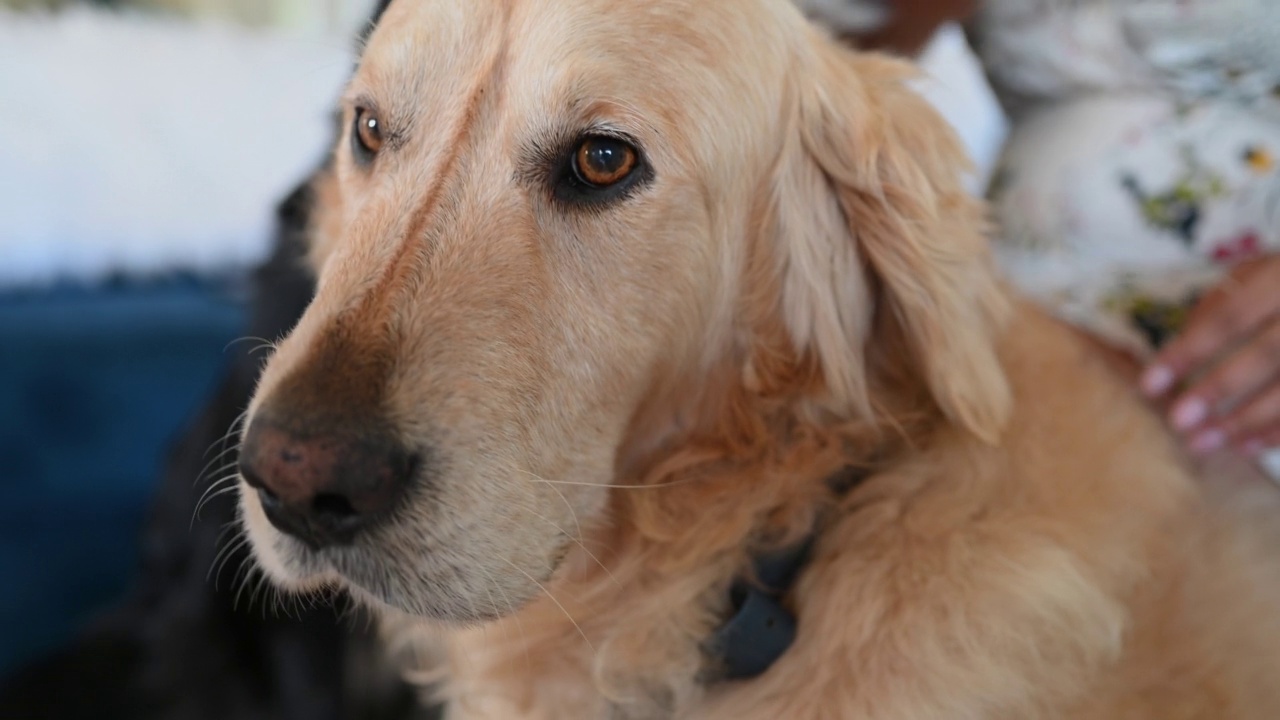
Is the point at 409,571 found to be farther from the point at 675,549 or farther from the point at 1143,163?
the point at 1143,163

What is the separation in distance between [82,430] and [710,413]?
1.95 meters

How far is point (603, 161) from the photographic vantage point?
1067 millimetres

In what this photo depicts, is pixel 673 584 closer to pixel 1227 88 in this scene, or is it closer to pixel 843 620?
pixel 843 620

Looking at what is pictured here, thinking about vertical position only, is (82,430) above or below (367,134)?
below

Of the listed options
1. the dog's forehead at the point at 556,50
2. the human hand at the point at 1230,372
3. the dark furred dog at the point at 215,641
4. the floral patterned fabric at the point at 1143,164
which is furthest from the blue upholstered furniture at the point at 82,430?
the human hand at the point at 1230,372

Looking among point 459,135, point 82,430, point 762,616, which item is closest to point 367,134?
point 459,135

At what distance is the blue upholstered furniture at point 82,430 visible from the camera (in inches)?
90.7

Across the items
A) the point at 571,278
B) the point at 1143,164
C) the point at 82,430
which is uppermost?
the point at 1143,164

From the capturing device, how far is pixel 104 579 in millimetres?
2426

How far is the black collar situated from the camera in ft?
3.81

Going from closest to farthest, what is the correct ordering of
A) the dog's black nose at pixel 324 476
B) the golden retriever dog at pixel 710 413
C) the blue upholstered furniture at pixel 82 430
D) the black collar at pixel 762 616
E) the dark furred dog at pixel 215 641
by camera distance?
the dog's black nose at pixel 324 476 < the golden retriever dog at pixel 710 413 < the black collar at pixel 762 616 < the dark furred dog at pixel 215 641 < the blue upholstered furniture at pixel 82 430

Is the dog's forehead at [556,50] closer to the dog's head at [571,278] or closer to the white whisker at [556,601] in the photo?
the dog's head at [571,278]

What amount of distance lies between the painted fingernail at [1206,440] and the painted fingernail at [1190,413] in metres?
0.02

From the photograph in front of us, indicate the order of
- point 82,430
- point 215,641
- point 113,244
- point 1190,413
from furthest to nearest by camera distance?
point 113,244
point 82,430
point 215,641
point 1190,413
